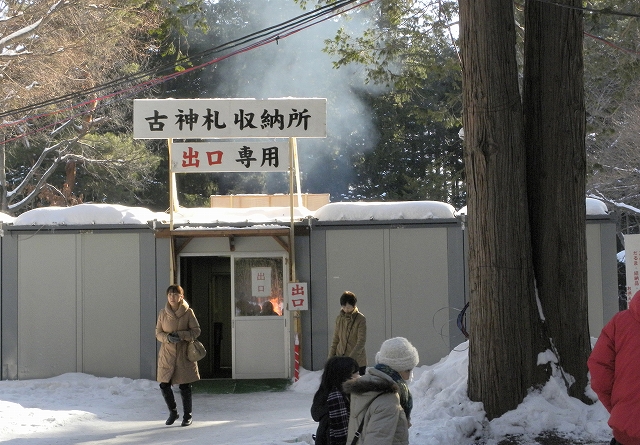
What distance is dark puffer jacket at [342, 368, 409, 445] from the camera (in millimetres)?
4395

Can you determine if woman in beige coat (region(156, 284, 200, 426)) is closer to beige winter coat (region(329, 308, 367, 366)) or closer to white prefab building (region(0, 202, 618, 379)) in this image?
beige winter coat (region(329, 308, 367, 366))

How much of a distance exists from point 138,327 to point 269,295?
7.27 ft

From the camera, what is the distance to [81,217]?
13867 millimetres

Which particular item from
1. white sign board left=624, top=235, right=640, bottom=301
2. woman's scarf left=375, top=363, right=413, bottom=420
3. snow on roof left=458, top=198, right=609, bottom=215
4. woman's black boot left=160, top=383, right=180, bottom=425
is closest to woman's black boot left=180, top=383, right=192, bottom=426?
woman's black boot left=160, top=383, right=180, bottom=425

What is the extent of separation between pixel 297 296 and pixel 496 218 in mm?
6057

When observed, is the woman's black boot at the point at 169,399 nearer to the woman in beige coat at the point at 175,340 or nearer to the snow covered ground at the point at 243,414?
the woman in beige coat at the point at 175,340

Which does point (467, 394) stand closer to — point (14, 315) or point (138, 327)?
point (138, 327)

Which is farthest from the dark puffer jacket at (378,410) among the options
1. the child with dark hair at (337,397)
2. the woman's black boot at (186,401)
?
the woman's black boot at (186,401)

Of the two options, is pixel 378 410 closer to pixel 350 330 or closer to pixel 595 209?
pixel 350 330

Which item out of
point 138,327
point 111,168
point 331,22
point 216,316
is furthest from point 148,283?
point 331,22

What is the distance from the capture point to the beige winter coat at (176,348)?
9.73m

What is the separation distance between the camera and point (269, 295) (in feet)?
46.6

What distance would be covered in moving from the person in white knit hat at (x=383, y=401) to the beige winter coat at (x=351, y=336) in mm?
5278

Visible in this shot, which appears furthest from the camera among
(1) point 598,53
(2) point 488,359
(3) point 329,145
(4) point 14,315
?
(3) point 329,145
